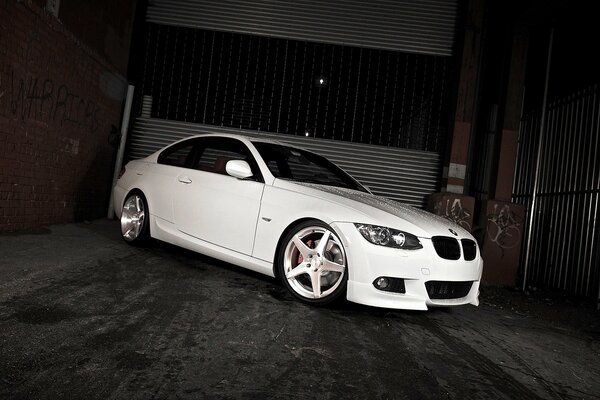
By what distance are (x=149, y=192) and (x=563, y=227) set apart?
6.15 metres

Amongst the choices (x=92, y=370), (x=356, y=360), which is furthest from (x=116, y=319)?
(x=356, y=360)

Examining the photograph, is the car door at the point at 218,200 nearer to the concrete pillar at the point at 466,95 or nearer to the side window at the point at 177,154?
the side window at the point at 177,154

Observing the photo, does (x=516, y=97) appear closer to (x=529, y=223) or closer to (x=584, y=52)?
(x=584, y=52)

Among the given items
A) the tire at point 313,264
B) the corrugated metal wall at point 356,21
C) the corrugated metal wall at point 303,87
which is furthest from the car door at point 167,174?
the corrugated metal wall at point 356,21

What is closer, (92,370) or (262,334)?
(92,370)

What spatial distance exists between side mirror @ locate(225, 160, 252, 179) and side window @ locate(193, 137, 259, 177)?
0.45 ft

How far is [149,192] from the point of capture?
4992mm

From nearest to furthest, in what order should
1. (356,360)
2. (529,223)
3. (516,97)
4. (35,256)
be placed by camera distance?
(356,360) → (35,256) → (529,223) → (516,97)

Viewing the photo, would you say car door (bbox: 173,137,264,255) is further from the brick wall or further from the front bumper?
the brick wall

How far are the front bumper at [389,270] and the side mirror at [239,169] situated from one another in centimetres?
114

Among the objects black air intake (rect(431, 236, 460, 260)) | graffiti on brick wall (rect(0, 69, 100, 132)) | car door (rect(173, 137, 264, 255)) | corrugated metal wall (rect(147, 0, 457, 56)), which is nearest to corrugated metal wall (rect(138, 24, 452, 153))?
corrugated metal wall (rect(147, 0, 457, 56))

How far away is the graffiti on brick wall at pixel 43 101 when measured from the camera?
4969mm

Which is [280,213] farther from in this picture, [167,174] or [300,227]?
[167,174]

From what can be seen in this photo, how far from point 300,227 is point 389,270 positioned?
83 cm
